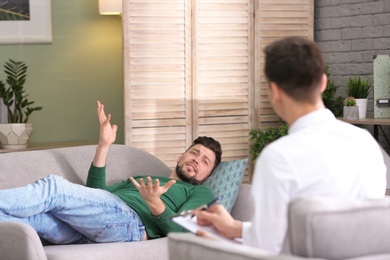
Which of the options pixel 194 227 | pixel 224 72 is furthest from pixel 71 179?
pixel 224 72

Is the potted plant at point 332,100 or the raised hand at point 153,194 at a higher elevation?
the potted plant at point 332,100

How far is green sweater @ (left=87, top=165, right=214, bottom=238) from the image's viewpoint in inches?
134

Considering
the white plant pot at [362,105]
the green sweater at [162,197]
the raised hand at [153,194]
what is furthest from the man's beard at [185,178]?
the white plant pot at [362,105]

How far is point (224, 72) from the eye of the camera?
5812mm

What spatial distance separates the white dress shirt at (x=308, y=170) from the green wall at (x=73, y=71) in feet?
11.4

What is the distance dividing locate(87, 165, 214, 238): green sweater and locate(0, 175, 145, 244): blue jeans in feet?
0.17

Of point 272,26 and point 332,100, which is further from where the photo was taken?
point 272,26

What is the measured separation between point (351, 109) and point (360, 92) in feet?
0.64

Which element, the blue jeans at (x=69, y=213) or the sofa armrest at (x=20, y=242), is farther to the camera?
the blue jeans at (x=69, y=213)

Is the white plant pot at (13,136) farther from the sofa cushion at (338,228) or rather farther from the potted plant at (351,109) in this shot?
the sofa cushion at (338,228)

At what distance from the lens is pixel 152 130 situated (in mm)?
5613

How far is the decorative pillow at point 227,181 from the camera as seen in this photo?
12.1 feet

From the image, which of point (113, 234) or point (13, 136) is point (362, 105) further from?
point (113, 234)

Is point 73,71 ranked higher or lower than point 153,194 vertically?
higher
